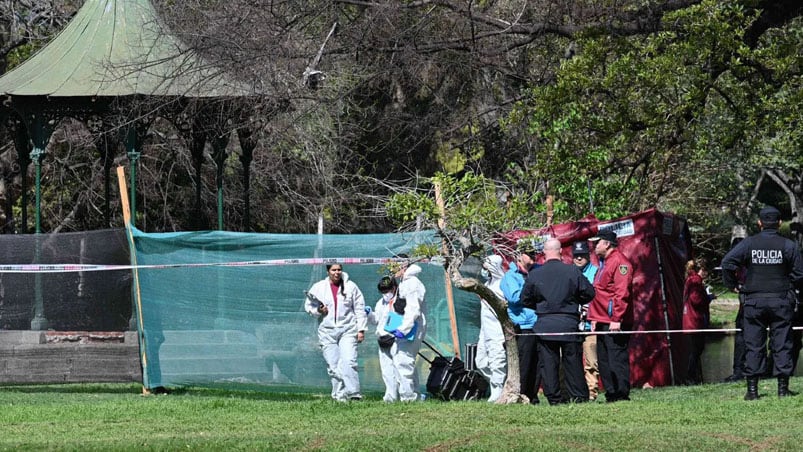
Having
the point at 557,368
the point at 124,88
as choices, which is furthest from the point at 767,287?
the point at 124,88

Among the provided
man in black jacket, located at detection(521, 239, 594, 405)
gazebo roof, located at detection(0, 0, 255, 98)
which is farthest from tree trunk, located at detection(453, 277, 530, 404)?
gazebo roof, located at detection(0, 0, 255, 98)

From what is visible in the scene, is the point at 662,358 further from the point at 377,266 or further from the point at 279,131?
the point at 279,131

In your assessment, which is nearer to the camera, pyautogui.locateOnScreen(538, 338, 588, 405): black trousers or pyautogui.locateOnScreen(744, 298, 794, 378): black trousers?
pyautogui.locateOnScreen(744, 298, 794, 378): black trousers

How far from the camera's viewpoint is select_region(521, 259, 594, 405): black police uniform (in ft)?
39.0

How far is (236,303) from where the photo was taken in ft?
46.0

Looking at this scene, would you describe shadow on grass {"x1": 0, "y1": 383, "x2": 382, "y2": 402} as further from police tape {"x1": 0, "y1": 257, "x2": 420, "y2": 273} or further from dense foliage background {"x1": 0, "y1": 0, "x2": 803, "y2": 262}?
dense foliage background {"x1": 0, "y1": 0, "x2": 803, "y2": 262}

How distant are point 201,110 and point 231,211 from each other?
9669 mm

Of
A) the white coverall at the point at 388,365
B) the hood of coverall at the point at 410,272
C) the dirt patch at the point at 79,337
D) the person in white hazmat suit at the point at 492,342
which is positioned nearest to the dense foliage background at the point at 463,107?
the person in white hazmat suit at the point at 492,342

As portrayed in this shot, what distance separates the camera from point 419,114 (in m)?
26.5

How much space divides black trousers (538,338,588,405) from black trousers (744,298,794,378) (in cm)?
156

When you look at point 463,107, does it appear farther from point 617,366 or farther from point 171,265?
point 617,366

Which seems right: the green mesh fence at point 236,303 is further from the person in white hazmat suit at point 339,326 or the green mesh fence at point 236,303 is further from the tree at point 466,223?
the tree at point 466,223

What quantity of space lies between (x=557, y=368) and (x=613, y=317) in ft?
2.87

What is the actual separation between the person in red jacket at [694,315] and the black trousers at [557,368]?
357 centimetres
